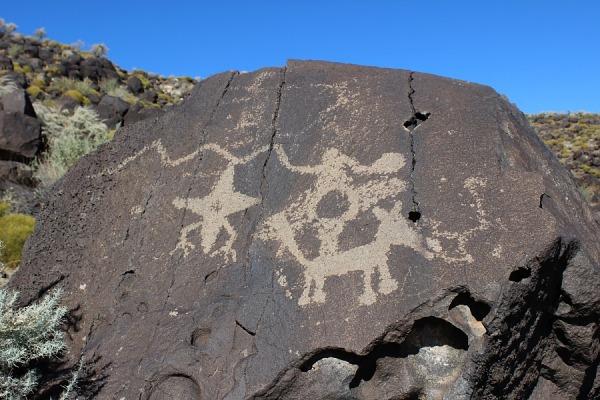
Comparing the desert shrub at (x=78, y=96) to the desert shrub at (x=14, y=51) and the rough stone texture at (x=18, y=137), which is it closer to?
the desert shrub at (x=14, y=51)

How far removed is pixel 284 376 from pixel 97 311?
1403mm

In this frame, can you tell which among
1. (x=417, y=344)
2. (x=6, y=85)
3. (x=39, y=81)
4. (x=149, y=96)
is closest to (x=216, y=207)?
(x=417, y=344)

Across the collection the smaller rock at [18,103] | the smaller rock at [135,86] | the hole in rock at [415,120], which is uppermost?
the smaller rock at [135,86]

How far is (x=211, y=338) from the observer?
345 centimetres

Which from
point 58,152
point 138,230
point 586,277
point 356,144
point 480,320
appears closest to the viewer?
point 480,320

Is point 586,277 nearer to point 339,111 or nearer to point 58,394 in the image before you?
point 339,111

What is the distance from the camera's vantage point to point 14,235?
667 centimetres

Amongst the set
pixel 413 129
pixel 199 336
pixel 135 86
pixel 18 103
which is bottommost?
pixel 199 336

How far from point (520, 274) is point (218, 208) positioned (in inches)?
70.9

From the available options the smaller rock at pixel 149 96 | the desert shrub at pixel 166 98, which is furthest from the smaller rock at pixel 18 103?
the desert shrub at pixel 166 98

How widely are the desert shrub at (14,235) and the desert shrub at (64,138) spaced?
5.84 feet

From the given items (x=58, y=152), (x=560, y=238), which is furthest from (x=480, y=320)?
(x=58, y=152)

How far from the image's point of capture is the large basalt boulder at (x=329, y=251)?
3189 mm

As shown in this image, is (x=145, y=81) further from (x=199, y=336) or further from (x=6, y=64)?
(x=199, y=336)
